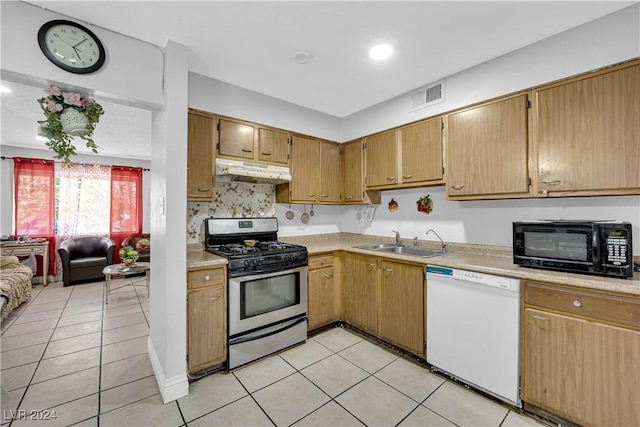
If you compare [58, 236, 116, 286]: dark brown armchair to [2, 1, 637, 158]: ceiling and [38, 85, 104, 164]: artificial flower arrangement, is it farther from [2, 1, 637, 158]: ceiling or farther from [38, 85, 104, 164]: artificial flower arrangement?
[2, 1, 637, 158]: ceiling

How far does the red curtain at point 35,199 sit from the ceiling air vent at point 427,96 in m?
6.51

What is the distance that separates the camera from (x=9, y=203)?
16.3ft

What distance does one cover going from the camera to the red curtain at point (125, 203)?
582 cm

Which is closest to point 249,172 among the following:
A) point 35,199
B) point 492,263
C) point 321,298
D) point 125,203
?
point 321,298

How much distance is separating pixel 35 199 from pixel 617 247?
7828mm

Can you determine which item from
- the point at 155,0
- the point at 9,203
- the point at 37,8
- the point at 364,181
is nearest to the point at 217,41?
the point at 155,0

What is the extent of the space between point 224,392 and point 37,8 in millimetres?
2747

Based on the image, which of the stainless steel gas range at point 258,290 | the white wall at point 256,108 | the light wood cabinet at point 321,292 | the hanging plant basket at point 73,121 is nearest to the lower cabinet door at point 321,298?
the light wood cabinet at point 321,292

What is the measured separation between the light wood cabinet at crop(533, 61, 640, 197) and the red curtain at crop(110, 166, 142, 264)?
6936 millimetres

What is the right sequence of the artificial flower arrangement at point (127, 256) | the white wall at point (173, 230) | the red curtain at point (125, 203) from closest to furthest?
the white wall at point (173, 230) < the artificial flower arrangement at point (127, 256) < the red curtain at point (125, 203)

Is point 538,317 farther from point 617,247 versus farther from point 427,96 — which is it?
point 427,96

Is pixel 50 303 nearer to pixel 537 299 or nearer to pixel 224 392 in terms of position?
pixel 224 392

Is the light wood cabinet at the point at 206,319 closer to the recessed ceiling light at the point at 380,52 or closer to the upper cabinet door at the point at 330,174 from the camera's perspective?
the upper cabinet door at the point at 330,174

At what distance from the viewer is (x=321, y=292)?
9.60ft
